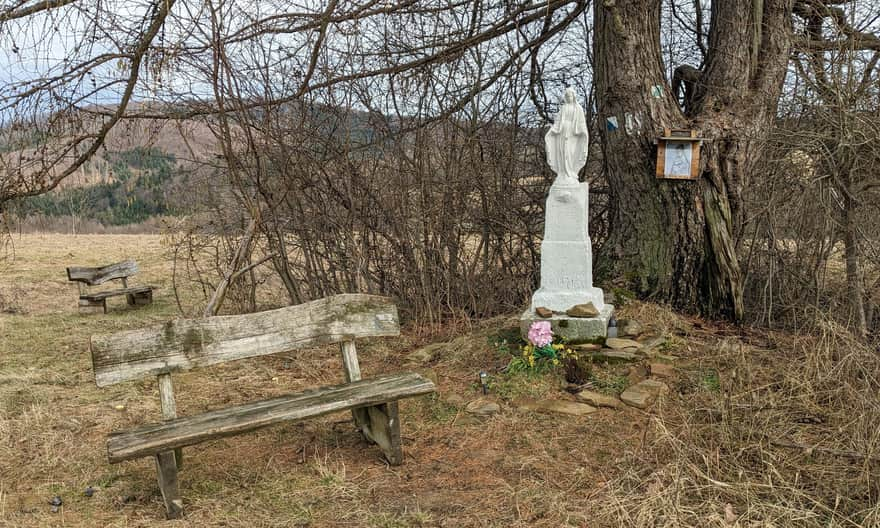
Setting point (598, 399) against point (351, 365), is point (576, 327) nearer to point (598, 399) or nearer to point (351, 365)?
point (598, 399)

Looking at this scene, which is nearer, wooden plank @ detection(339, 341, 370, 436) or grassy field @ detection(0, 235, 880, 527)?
grassy field @ detection(0, 235, 880, 527)

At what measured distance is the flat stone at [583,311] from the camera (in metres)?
5.38

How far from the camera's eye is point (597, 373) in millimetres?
5035

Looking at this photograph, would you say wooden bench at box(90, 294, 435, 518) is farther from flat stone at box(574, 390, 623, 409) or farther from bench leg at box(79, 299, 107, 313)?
bench leg at box(79, 299, 107, 313)

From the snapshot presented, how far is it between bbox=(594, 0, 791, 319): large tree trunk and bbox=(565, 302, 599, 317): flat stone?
137cm

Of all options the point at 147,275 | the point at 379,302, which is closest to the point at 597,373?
the point at 379,302

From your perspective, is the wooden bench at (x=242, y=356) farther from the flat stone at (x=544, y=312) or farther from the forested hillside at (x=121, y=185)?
the forested hillside at (x=121, y=185)

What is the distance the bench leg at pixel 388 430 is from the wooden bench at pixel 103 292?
25.9 ft

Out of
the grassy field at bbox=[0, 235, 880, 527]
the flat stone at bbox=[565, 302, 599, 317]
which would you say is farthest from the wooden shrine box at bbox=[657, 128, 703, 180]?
the flat stone at bbox=[565, 302, 599, 317]

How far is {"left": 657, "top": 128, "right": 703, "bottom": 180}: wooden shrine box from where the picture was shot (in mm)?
6281

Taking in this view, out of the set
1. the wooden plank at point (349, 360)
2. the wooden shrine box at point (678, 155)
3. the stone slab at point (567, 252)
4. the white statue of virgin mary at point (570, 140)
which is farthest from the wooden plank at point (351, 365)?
the wooden shrine box at point (678, 155)

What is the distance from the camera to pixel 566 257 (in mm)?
5555

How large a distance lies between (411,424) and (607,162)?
138 inches

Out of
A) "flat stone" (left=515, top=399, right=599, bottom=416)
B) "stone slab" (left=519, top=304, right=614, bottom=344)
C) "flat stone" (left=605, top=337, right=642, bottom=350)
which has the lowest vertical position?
"flat stone" (left=515, top=399, right=599, bottom=416)
